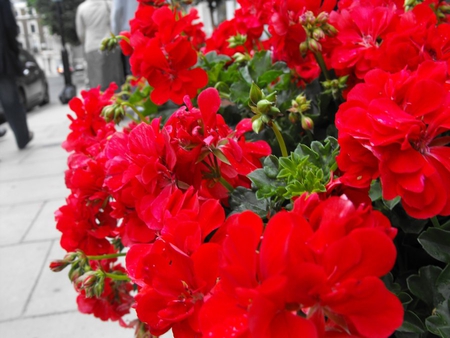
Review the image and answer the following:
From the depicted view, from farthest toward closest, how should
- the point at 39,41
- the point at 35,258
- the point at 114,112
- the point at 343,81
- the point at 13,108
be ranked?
the point at 39,41 → the point at 13,108 → the point at 35,258 → the point at 114,112 → the point at 343,81

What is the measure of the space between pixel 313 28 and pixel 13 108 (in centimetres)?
419

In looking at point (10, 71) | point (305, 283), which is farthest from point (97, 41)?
point (305, 283)

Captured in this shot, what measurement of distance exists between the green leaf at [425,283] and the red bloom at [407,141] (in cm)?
14

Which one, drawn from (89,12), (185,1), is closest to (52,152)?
(89,12)

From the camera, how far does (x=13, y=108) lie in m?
4.40

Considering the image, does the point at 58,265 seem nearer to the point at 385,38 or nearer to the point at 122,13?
the point at 385,38

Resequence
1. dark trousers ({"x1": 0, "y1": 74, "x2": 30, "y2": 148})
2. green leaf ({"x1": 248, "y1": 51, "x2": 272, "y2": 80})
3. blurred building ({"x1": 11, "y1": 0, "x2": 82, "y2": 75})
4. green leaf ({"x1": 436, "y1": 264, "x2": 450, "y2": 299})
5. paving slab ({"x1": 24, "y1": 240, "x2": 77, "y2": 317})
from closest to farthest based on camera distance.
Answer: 1. green leaf ({"x1": 436, "y1": 264, "x2": 450, "y2": 299})
2. green leaf ({"x1": 248, "y1": 51, "x2": 272, "y2": 80})
3. paving slab ({"x1": 24, "y1": 240, "x2": 77, "y2": 317})
4. dark trousers ({"x1": 0, "y1": 74, "x2": 30, "y2": 148})
5. blurred building ({"x1": 11, "y1": 0, "x2": 82, "y2": 75})

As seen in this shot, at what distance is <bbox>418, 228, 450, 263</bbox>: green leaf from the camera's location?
0.53 m

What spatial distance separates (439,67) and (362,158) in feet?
0.40

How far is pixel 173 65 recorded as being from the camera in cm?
82

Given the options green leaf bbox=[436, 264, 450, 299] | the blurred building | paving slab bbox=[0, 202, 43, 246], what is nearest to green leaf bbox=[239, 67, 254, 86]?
green leaf bbox=[436, 264, 450, 299]

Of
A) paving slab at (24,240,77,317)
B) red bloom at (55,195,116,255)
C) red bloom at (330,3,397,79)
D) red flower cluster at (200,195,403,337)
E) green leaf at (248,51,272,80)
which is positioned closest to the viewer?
red flower cluster at (200,195,403,337)

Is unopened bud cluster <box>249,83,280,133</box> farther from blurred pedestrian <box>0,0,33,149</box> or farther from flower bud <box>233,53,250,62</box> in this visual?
blurred pedestrian <box>0,0,33,149</box>

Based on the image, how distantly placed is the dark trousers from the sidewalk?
0.25 meters
